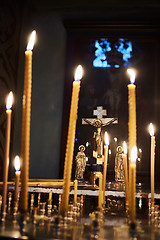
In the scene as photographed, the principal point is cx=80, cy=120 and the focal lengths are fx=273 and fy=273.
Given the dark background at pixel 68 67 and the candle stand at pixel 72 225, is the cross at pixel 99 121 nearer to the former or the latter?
the dark background at pixel 68 67

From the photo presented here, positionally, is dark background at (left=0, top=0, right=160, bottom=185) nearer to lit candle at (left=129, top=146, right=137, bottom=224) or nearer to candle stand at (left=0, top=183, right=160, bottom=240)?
candle stand at (left=0, top=183, right=160, bottom=240)

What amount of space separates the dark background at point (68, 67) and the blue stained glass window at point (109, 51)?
0.22ft

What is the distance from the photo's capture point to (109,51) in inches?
117

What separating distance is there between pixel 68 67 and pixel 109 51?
0.48 m

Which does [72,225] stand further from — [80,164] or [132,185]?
[80,164]

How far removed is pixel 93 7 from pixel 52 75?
0.89 m

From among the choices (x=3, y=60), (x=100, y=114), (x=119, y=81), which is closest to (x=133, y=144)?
(x=100, y=114)

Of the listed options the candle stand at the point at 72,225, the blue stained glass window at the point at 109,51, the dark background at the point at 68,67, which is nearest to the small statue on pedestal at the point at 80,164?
the dark background at the point at 68,67

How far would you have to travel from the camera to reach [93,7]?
304 centimetres

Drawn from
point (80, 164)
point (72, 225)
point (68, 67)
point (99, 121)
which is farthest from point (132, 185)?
point (68, 67)

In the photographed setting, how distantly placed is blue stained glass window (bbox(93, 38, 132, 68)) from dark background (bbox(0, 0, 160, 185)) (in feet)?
0.22

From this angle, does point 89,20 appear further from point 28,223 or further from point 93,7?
point 28,223

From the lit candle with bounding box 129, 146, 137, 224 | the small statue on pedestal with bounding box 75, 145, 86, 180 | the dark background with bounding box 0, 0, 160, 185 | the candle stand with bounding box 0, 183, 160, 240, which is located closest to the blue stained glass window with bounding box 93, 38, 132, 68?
the dark background with bounding box 0, 0, 160, 185

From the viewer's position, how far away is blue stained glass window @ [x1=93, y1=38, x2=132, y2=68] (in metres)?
2.96
